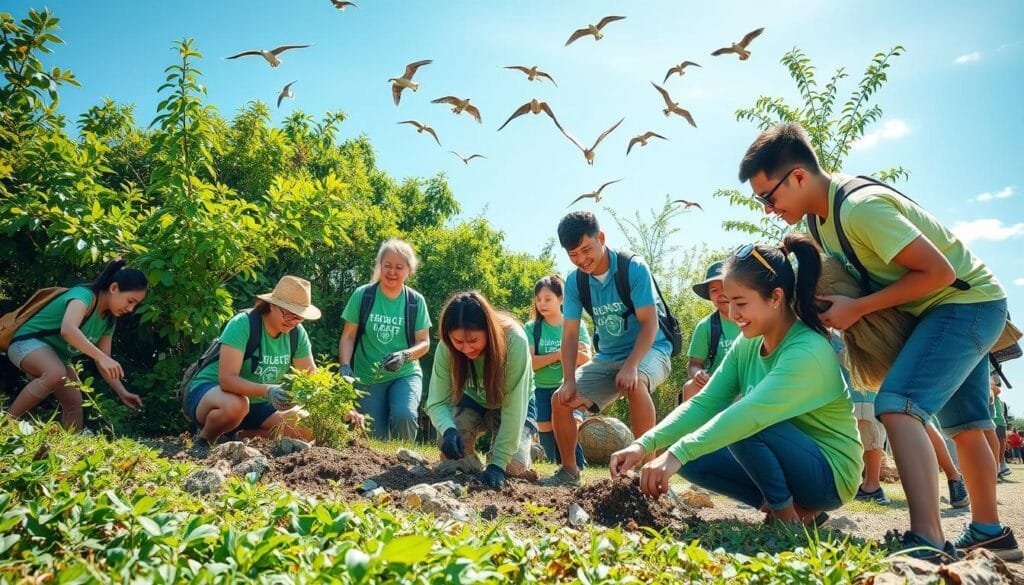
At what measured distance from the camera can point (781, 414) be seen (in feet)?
9.72

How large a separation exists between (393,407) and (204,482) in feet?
10.6

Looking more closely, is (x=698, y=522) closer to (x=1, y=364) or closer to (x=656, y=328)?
(x=656, y=328)

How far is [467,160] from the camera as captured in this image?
21.0ft

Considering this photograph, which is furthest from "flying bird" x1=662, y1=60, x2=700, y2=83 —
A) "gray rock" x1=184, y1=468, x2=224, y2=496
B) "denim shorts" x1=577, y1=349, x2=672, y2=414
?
"gray rock" x1=184, y1=468, x2=224, y2=496

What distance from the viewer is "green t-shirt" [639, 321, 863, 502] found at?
9.61 feet

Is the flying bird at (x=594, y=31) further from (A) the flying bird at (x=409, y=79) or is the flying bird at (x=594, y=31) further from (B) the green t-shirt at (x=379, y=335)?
(B) the green t-shirt at (x=379, y=335)

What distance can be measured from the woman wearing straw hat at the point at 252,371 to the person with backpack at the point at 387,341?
700mm

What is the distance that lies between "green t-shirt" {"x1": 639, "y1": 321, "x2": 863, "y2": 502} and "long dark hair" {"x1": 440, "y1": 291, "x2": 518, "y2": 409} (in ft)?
4.80

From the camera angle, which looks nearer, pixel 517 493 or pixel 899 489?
pixel 517 493

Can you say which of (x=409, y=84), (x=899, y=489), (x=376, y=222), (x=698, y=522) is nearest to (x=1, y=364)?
(x=409, y=84)

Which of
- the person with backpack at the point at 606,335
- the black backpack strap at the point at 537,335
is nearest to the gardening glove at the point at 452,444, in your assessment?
the person with backpack at the point at 606,335

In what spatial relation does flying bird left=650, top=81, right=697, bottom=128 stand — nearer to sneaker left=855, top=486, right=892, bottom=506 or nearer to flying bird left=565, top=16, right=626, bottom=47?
flying bird left=565, top=16, right=626, bottom=47

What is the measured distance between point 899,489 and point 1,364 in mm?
8575

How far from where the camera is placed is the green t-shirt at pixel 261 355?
5441 millimetres
